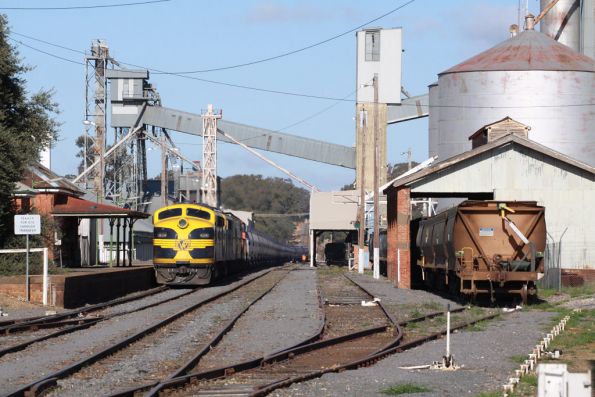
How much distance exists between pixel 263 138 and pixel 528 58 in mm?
41786

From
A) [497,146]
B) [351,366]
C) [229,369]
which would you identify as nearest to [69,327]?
[229,369]

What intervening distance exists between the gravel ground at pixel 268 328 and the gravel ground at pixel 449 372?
89.7 inches

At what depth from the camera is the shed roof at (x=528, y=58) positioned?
2105 inches

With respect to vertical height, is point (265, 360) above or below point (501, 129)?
below

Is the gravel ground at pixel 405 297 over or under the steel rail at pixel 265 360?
under

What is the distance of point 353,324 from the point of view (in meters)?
21.9

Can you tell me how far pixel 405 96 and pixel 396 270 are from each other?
52570mm

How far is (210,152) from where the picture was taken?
85.3 metres

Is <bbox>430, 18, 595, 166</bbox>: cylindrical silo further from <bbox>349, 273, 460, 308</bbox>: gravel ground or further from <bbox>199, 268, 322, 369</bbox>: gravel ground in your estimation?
<bbox>199, 268, 322, 369</bbox>: gravel ground

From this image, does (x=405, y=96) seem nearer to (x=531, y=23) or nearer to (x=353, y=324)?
(x=531, y=23)

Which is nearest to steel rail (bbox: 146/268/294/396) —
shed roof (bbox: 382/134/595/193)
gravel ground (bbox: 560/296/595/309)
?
gravel ground (bbox: 560/296/595/309)

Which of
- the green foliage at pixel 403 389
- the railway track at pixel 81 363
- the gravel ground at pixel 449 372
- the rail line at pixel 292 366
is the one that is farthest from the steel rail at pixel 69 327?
the green foliage at pixel 403 389

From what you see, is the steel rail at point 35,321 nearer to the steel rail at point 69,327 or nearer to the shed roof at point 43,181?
the steel rail at point 69,327

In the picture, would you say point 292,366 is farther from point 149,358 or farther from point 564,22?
point 564,22
